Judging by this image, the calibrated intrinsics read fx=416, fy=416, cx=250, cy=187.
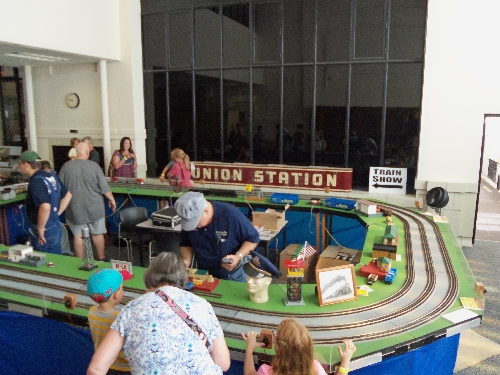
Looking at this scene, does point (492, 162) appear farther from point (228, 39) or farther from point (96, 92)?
point (96, 92)

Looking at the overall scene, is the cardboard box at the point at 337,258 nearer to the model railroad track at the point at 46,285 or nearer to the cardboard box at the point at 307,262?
the cardboard box at the point at 307,262

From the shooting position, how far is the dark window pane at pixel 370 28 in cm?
699

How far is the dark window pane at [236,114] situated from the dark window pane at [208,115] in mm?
186

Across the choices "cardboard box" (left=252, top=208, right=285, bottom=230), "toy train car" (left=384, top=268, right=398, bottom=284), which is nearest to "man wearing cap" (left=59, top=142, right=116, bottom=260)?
"cardboard box" (left=252, top=208, right=285, bottom=230)

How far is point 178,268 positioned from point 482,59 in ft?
20.7

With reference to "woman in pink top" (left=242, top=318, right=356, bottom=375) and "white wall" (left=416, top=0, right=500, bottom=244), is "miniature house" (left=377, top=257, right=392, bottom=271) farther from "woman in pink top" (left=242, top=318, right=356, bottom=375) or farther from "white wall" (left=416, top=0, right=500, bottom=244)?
"white wall" (left=416, top=0, right=500, bottom=244)

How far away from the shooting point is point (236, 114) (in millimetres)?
8188

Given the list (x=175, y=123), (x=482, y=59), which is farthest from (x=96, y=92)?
(x=482, y=59)

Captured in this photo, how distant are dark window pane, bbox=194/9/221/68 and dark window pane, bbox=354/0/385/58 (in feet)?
8.70

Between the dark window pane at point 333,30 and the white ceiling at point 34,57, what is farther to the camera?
the dark window pane at point 333,30

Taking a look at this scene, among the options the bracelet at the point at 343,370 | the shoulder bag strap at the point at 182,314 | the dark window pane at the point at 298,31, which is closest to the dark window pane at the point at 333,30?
the dark window pane at the point at 298,31

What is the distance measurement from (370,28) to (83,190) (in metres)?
5.33

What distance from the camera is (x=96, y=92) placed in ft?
28.2

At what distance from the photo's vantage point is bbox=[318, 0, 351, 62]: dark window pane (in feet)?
23.7
